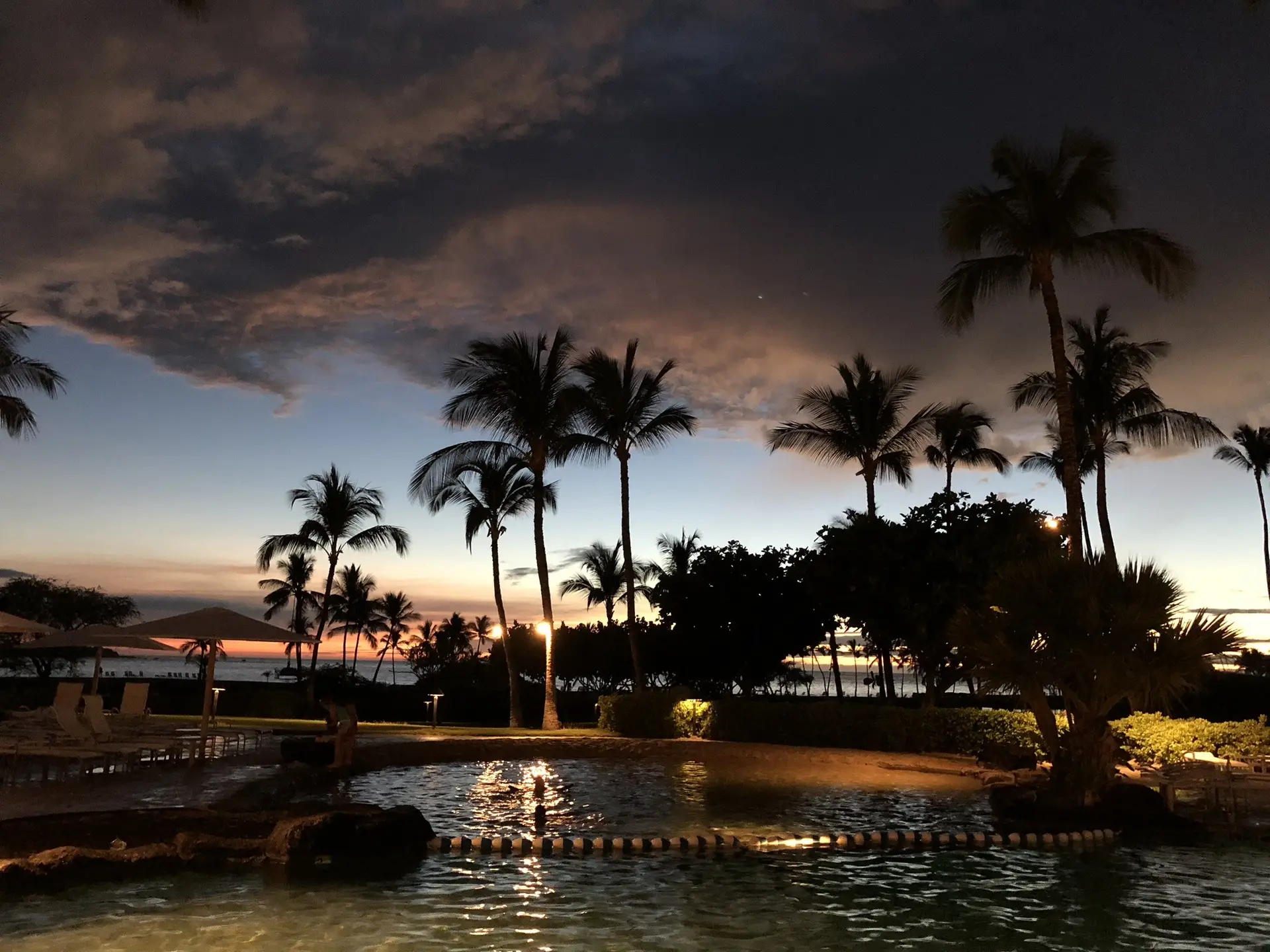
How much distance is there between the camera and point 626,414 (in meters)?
29.0

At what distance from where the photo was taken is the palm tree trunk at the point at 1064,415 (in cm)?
1783

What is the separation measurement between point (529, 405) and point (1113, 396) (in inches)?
741

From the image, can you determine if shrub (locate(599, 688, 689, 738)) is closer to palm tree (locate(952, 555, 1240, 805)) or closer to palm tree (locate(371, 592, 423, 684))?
palm tree (locate(952, 555, 1240, 805))

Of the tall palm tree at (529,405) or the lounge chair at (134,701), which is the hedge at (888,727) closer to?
the tall palm tree at (529,405)

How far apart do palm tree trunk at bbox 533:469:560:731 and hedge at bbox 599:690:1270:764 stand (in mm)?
2192

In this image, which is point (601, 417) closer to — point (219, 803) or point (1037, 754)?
point (1037, 754)

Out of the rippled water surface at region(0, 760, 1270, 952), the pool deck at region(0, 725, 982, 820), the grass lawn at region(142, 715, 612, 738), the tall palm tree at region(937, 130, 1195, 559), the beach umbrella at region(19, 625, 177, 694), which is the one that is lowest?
the rippled water surface at region(0, 760, 1270, 952)

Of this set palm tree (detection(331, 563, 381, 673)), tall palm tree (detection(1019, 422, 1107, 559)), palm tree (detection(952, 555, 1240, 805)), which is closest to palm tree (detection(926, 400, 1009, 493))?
tall palm tree (detection(1019, 422, 1107, 559))

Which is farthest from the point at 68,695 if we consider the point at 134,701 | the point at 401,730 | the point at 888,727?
the point at 888,727

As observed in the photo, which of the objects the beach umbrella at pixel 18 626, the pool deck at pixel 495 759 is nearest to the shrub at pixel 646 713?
the pool deck at pixel 495 759

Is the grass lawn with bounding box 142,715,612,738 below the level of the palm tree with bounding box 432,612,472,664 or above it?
below

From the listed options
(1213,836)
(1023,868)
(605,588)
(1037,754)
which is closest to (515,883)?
(1023,868)

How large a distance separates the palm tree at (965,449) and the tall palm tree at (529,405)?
55.9 feet

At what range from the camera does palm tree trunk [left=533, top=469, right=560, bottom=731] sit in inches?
1109
